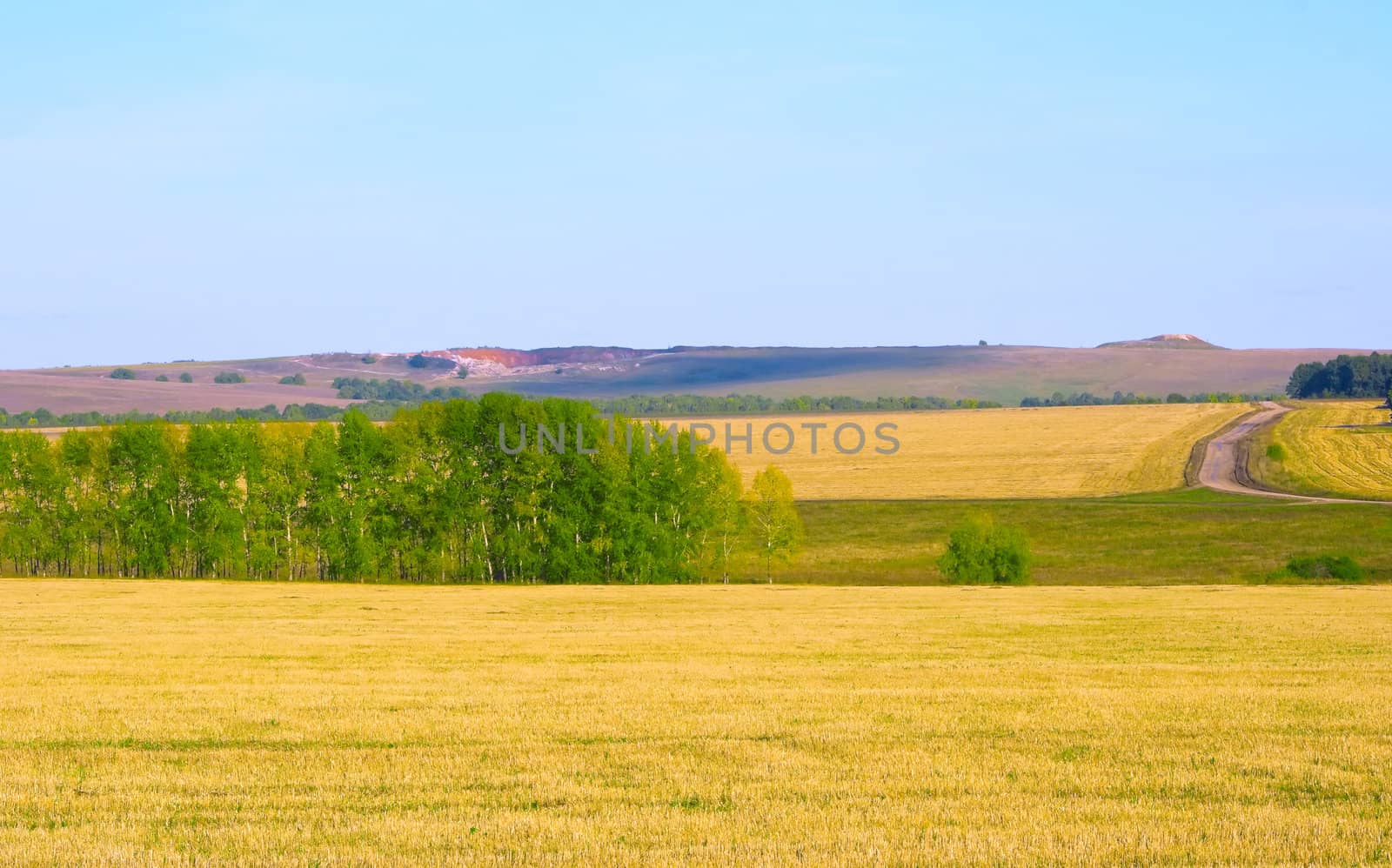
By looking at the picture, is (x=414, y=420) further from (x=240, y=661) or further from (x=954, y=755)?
(x=954, y=755)

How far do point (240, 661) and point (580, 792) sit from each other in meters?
16.1

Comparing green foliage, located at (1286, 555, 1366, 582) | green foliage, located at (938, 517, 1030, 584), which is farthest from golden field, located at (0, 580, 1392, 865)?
green foliage, located at (938, 517, 1030, 584)

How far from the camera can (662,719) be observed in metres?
19.0

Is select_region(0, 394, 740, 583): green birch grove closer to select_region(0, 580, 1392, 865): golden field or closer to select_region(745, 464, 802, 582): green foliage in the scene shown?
select_region(745, 464, 802, 582): green foliage

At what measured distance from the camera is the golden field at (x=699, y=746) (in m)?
11.9

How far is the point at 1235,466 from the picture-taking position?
12369cm

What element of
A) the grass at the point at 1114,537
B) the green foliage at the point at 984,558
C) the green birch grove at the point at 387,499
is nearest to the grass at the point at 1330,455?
the grass at the point at 1114,537

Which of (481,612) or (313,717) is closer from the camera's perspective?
(313,717)

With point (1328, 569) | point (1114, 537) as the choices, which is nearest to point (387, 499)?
point (1114, 537)

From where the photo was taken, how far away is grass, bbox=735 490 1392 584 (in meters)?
76.1

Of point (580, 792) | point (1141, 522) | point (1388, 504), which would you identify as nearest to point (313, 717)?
point (580, 792)

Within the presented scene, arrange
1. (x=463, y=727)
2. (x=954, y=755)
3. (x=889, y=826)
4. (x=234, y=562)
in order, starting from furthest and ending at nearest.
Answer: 1. (x=234, y=562)
2. (x=463, y=727)
3. (x=954, y=755)
4. (x=889, y=826)

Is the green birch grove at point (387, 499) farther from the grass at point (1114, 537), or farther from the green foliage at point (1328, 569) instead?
the green foliage at point (1328, 569)

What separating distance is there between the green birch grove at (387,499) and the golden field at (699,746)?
117 ft
